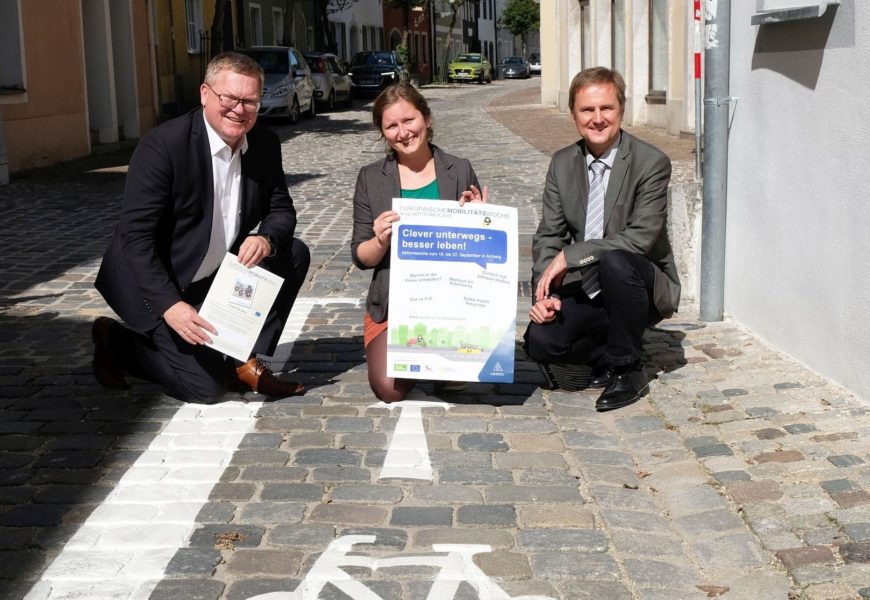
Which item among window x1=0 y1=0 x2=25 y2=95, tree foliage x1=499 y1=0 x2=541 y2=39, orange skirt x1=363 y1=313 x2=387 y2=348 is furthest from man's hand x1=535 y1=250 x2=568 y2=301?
tree foliage x1=499 y1=0 x2=541 y2=39

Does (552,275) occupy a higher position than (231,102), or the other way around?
(231,102)

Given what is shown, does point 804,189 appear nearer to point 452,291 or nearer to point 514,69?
point 452,291

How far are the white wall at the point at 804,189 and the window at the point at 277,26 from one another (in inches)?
1458

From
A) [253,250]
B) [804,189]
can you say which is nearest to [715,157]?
[804,189]

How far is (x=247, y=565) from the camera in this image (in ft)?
12.8

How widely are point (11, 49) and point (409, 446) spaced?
47.7ft

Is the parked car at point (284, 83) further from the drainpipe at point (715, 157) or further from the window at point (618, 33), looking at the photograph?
A: the drainpipe at point (715, 157)

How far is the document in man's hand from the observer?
547 cm

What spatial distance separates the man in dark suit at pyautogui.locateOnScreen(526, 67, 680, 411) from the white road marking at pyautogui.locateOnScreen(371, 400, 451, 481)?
2.09ft

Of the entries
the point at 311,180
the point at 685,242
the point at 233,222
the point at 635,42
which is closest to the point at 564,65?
the point at 635,42

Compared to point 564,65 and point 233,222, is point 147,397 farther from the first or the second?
point 564,65

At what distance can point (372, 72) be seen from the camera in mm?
45094

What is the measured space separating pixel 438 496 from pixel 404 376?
1052mm

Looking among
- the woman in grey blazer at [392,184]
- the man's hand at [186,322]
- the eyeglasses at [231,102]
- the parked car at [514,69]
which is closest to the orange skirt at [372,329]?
the woman in grey blazer at [392,184]
